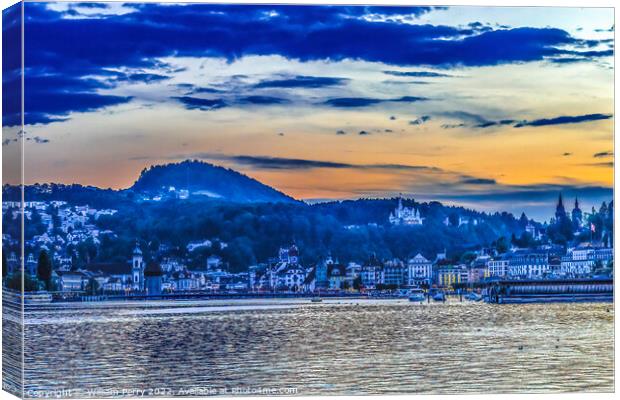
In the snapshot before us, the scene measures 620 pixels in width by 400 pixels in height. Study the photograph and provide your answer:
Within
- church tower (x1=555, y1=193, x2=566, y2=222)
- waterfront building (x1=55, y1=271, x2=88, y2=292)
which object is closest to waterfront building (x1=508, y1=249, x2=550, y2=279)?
church tower (x1=555, y1=193, x2=566, y2=222)

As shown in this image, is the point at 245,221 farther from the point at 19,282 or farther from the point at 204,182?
the point at 19,282

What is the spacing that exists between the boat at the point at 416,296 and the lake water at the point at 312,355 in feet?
10.8

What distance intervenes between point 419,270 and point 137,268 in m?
4.27

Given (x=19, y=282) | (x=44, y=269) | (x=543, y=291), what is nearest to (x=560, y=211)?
(x=44, y=269)

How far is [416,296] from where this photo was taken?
1045 inches

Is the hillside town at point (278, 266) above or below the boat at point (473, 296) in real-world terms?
above

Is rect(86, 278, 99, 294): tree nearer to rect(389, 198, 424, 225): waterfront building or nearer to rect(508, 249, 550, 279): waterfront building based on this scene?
rect(389, 198, 424, 225): waterfront building

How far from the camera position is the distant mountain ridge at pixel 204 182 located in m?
20.4

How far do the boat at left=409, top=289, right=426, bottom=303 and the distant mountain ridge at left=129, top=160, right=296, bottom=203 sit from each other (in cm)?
545

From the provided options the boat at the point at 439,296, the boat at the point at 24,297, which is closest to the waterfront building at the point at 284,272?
the boat at the point at 439,296

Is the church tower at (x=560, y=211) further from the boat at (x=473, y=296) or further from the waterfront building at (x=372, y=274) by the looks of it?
the boat at (x=473, y=296)

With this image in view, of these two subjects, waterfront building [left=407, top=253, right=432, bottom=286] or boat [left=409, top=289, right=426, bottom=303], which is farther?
boat [left=409, top=289, right=426, bottom=303]

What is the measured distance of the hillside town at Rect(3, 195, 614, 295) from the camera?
66.3 feet

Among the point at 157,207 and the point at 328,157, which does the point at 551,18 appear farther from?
the point at 157,207
